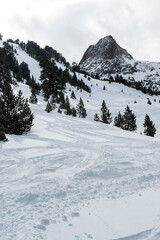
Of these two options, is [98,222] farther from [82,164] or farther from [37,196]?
[82,164]

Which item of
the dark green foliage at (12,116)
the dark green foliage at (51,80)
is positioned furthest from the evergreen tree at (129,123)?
the dark green foliage at (12,116)

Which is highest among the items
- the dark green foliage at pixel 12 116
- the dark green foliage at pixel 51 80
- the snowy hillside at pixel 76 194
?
the dark green foliage at pixel 51 80

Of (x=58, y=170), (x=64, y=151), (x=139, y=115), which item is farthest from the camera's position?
(x=139, y=115)

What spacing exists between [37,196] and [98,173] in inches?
83.3

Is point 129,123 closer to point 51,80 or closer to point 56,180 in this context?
point 51,80

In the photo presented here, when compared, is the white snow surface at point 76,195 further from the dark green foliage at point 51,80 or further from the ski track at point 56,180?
the dark green foliage at point 51,80

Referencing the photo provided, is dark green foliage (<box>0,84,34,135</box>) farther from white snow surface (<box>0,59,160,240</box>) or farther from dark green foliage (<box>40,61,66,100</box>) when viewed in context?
dark green foliage (<box>40,61,66,100</box>)

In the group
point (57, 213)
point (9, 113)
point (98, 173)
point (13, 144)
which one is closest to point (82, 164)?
point (98, 173)

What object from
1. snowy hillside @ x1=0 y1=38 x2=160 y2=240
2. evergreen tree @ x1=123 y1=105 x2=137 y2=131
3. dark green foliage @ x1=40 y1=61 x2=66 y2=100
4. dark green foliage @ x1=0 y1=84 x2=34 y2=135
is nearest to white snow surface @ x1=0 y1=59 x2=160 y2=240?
snowy hillside @ x1=0 y1=38 x2=160 y2=240

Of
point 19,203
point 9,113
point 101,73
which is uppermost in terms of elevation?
point 101,73

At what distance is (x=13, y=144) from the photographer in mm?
7812

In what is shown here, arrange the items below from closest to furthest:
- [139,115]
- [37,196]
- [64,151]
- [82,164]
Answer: [37,196], [82,164], [64,151], [139,115]

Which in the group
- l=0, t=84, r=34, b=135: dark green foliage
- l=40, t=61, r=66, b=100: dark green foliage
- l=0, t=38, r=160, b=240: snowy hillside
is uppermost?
l=40, t=61, r=66, b=100: dark green foliage

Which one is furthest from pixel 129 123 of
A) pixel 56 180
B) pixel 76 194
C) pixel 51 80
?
pixel 76 194
